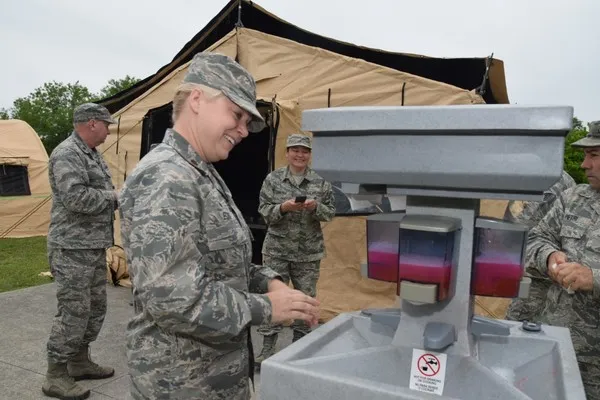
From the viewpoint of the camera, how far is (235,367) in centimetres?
157

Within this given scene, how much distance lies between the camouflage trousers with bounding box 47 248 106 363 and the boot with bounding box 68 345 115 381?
142 mm

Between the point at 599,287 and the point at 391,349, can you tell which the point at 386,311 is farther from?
the point at 599,287

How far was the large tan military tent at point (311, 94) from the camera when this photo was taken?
4.67m

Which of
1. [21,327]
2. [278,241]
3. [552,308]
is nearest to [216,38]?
[278,241]

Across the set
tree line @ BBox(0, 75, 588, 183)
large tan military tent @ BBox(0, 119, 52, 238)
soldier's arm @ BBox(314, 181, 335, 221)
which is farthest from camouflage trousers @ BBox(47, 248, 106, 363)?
tree line @ BBox(0, 75, 588, 183)

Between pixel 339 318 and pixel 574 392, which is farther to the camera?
pixel 339 318

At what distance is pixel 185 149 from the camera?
146 cm

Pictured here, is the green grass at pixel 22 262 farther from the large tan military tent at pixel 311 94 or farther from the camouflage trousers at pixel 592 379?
the camouflage trousers at pixel 592 379

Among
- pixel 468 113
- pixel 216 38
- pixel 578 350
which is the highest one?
pixel 216 38

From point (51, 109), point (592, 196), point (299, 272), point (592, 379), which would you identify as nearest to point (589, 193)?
point (592, 196)

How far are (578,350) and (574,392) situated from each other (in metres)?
1.51

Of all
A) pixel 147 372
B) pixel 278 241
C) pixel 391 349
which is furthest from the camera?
pixel 278 241

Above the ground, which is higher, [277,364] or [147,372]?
[277,364]

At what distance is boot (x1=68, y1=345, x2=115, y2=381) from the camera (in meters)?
3.58
